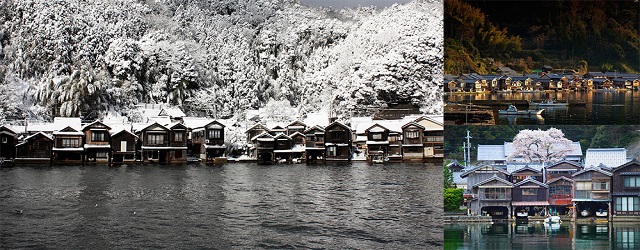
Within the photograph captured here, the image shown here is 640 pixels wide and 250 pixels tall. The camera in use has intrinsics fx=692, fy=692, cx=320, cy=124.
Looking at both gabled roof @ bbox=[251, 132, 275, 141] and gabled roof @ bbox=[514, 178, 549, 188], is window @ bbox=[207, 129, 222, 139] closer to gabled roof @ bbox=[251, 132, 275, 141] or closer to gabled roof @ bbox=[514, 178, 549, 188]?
gabled roof @ bbox=[251, 132, 275, 141]

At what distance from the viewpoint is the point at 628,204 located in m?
4.99

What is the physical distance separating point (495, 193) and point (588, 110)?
35.4 inches

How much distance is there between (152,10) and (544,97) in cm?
354

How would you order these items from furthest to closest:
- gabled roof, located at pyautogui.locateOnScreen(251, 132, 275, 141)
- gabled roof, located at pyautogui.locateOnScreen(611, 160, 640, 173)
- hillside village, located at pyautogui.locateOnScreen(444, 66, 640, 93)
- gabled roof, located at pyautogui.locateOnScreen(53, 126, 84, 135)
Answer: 1. gabled roof, located at pyautogui.locateOnScreen(251, 132, 275, 141)
2. gabled roof, located at pyautogui.locateOnScreen(53, 126, 84, 135)
3. hillside village, located at pyautogui.locateOnScreen(444, 66, 640, 93)
4. gabled roof, located at pyautogui.locateOnScreen(611, 160, 640, 173)

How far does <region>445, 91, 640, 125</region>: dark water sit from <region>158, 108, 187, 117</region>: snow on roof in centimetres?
265

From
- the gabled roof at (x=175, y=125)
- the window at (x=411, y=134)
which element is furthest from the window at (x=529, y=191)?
the gabled roof at (x=175, y=125)

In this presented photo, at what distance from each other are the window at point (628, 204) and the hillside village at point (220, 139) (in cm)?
175

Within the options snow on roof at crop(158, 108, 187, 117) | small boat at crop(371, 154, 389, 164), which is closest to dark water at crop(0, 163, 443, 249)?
small boat at crop(371, 154, 389, 164)

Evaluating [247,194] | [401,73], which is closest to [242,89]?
[247,194]

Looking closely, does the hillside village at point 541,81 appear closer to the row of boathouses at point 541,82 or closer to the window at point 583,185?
the row of boathouses at point 541,82

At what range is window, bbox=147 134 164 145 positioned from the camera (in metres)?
6.23

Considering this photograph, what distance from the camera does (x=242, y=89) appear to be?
641 cm

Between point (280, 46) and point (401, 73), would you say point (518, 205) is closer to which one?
point (401, 73)

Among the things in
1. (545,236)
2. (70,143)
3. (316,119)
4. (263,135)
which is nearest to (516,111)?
(545,236)
